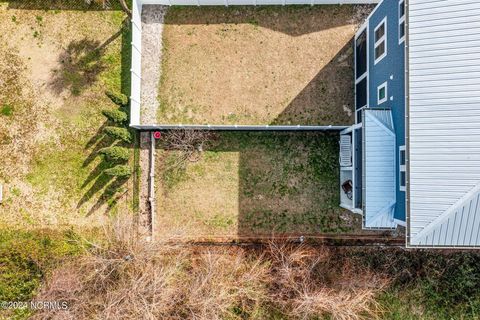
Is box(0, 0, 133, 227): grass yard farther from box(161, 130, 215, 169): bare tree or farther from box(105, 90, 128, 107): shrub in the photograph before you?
box(161, 130, 215, 169): bare tree

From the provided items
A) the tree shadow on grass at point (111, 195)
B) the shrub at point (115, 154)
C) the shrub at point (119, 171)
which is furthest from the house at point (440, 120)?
the tree shadow on grass at point (111, 195)

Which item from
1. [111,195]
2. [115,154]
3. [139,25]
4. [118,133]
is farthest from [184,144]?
[139,25]

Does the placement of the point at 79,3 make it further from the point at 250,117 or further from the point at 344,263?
the point at 344,263

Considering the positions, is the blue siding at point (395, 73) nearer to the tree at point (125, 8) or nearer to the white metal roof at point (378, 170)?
the white metal roof at point (378, 170)

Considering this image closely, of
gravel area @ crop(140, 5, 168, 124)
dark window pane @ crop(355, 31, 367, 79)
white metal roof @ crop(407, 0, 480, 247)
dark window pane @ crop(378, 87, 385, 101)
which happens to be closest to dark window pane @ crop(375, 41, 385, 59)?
dark window pane @ crop(355, 31, 367, 79)

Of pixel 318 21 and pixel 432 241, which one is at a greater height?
pixel 318 21

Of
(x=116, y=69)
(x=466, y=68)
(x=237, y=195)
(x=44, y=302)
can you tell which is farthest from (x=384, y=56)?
(x=44, y=302)
